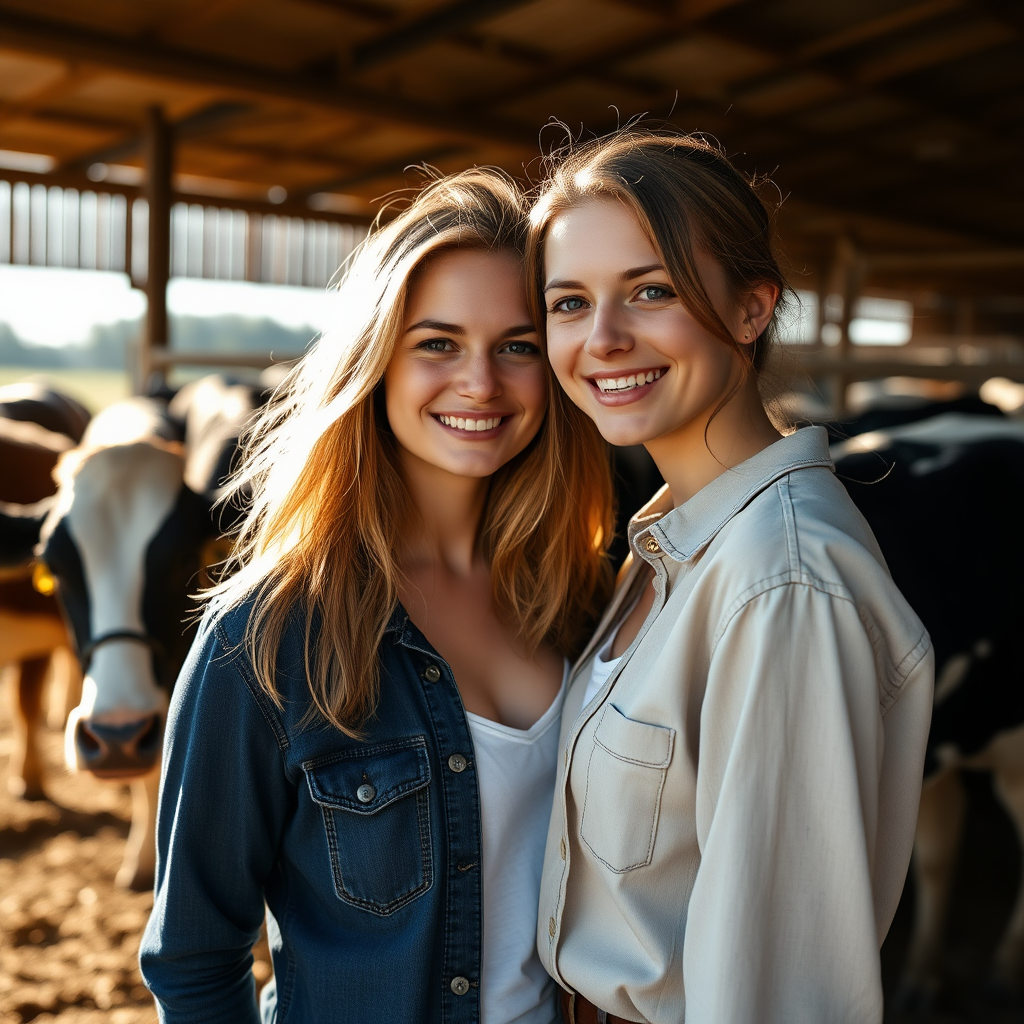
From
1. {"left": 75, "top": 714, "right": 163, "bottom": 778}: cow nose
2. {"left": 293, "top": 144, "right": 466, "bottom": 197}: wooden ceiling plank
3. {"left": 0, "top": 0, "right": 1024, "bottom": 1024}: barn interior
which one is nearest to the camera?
{"left": 75, "top": 714, "right": 163, "bottom": 778}: cow nose

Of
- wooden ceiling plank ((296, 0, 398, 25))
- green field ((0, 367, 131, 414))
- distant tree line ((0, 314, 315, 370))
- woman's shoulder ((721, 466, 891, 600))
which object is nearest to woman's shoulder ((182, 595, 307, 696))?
woman's shoulder ((721, 466, 891, 600))

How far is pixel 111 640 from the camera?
95.3 inches

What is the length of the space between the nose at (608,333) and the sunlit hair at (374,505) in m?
0.34

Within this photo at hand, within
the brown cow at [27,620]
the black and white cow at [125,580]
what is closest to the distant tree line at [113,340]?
the brown cow at [27,620]

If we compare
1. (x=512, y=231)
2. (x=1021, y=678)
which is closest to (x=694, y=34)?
(x=1021, y=678)

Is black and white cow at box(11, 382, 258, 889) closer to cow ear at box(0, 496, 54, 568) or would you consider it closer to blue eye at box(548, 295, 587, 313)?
cow ear at box(0, 496, 54, 568)

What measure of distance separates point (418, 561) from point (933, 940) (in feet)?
Result: 6.87

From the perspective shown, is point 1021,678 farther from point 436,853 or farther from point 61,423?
point 61,423

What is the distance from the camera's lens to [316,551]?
1376mm

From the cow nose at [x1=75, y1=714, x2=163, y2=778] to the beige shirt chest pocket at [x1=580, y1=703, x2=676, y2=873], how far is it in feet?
4.70

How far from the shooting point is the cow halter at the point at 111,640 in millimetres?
2418

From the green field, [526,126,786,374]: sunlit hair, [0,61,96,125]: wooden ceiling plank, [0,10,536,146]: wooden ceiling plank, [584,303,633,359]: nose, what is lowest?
[584,303,633,359]: nose

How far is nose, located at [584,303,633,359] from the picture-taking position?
3.80 ft

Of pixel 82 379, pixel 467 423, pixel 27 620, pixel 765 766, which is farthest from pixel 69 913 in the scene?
pixel 82 379
